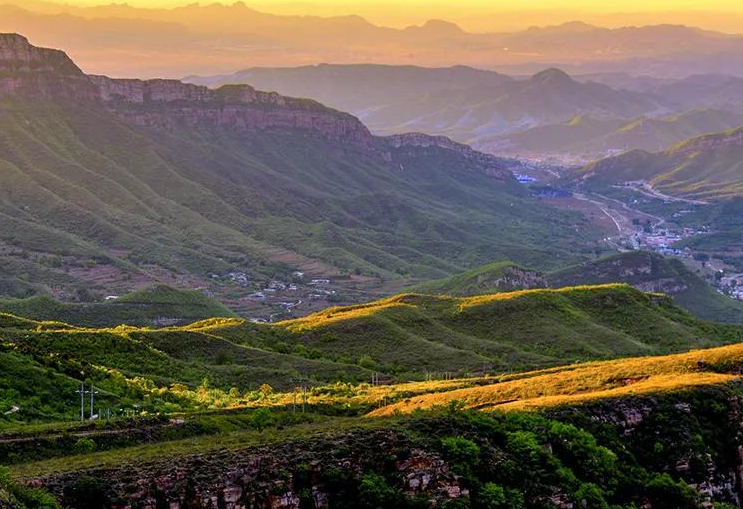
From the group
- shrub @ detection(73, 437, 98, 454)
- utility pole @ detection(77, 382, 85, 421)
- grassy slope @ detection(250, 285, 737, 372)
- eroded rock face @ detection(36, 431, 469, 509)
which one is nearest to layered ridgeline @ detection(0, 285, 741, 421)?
grassy slope @ detection(250, 285, 737, 372)

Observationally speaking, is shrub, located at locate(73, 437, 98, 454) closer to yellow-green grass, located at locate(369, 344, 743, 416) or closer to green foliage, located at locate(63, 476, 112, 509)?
green foliage, located at locate(63, 476, 112, 509)

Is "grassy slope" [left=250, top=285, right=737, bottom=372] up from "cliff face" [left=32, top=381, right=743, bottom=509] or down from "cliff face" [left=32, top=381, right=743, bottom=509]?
down

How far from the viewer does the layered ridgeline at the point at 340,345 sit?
80.3 metres

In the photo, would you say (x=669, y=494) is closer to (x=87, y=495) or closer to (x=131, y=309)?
(x=87, y=495)

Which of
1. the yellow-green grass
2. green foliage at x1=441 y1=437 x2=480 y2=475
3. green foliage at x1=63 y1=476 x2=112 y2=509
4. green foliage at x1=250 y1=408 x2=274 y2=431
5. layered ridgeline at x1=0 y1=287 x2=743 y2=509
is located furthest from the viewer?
the yellow-green grass

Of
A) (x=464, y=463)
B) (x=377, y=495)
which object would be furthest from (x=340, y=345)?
(x=377, y=495)

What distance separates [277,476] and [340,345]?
65.7 m

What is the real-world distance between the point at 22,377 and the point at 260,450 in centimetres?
2955

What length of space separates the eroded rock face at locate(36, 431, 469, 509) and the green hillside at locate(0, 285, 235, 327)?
325 ft

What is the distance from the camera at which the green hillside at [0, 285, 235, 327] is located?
14900 cm

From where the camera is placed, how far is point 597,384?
71.2 meters

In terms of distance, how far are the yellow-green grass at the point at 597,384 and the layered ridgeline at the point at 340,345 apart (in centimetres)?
1789

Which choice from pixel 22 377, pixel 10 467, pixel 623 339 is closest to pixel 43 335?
pixel 22 377

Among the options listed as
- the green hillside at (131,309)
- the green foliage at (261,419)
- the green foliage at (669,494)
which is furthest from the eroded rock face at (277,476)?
the green hillside at (131,309)
